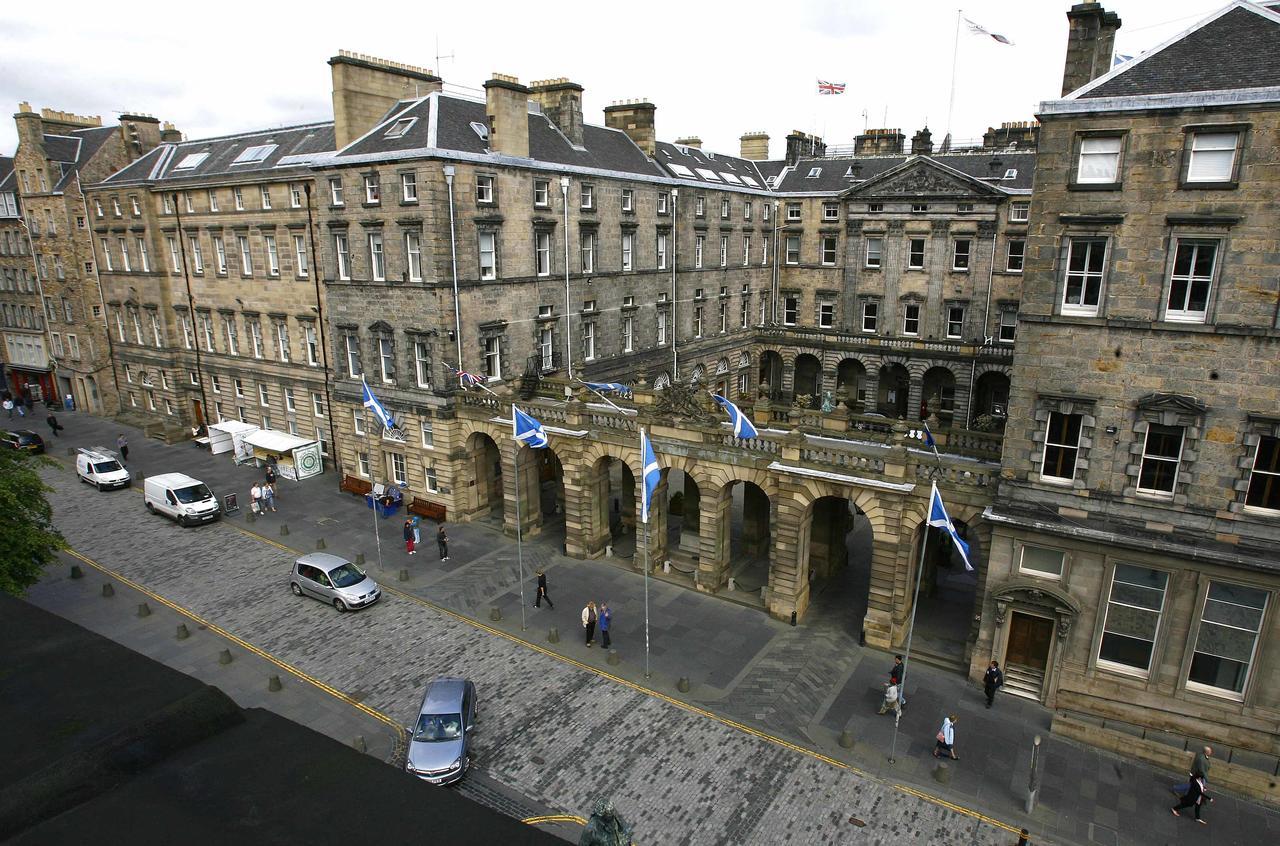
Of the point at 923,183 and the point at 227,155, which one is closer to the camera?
the point at 227,155

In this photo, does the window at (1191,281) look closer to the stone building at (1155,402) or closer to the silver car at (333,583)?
the stone building at (1155,402)

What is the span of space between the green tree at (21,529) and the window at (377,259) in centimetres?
1590

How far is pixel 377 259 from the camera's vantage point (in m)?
36.4

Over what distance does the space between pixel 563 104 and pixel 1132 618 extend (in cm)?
3672

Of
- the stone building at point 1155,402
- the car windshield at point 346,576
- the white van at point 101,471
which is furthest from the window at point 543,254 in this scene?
the white van at point 101,471

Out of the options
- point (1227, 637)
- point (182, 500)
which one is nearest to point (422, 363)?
point (182, 500)

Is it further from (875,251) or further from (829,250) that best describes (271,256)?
(875,251)

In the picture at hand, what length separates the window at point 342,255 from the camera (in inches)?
1481

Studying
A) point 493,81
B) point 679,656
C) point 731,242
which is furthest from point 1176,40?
point 731,242

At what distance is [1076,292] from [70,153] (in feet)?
226

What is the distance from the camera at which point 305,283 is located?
43.0m

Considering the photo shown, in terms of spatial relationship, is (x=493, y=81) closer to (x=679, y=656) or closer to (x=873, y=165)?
(x=679, y=656)

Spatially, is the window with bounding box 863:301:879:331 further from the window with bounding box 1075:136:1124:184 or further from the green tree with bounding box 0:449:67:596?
the green tree with bounding box 0:449:67:596

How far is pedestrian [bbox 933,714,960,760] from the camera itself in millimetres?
20953
